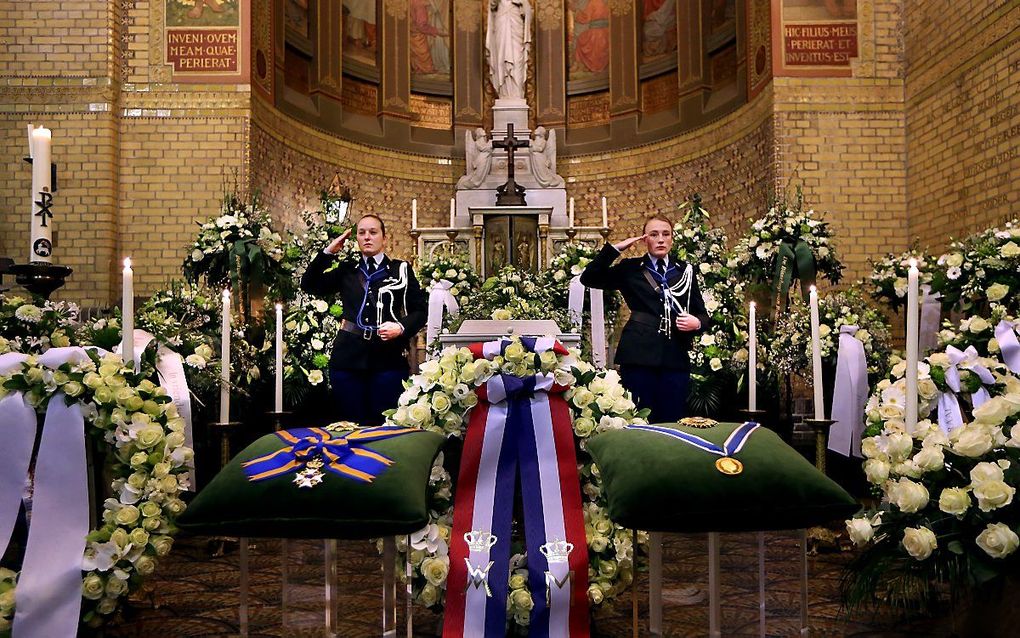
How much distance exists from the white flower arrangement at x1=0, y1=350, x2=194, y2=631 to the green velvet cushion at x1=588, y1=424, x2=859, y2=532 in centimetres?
143

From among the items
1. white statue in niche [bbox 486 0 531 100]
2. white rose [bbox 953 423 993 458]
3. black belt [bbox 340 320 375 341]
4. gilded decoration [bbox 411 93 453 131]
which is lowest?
white rose [bbox 953 423 993 458]

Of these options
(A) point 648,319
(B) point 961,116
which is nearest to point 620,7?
(B) point 961,116

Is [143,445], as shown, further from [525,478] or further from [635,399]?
[635,399]

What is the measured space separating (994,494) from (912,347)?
1.28ft

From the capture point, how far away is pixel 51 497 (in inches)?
92.6

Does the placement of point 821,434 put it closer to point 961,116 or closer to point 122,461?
point 122,461

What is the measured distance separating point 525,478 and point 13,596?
1.47 meters

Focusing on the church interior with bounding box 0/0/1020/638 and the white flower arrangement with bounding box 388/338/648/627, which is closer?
the church interior with bounding box 0/0/1020/638

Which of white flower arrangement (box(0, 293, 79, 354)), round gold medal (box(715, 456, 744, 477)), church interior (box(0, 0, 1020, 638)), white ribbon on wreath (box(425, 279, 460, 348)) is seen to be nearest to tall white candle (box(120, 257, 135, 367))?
church interior (box(0, 0, 1020, 638))

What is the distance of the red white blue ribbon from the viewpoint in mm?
2295

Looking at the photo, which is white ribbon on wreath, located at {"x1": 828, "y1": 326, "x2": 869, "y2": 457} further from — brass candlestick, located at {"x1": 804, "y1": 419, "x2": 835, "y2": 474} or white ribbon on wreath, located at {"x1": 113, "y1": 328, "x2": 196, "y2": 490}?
white ribbon on wreath, located at {"x1": 113, "y1": 328, "x2": 196, "y2": 490}

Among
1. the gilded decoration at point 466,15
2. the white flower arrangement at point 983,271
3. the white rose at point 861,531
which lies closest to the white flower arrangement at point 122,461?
the white rose at point 861,531

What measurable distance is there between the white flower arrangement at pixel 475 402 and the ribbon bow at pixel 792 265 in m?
4.78

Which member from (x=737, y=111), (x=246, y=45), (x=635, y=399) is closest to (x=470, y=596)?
(x=635, y=399)
